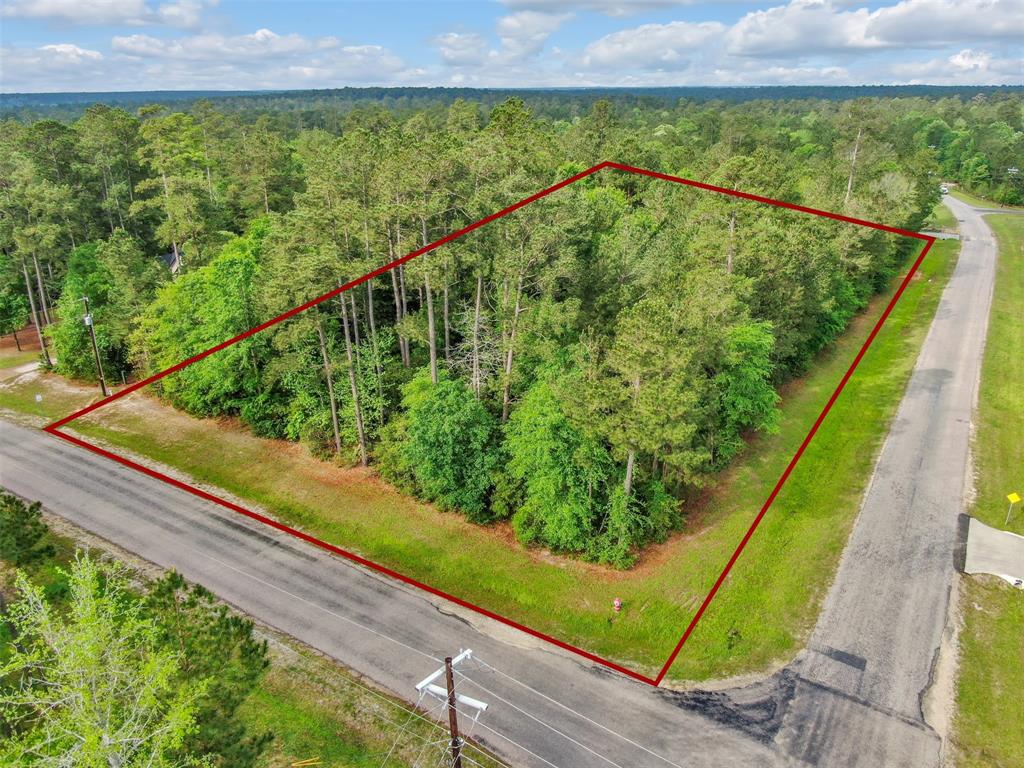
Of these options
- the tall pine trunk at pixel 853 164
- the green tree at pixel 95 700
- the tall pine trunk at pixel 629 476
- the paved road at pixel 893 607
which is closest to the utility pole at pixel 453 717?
the green tree at pixel 95 700

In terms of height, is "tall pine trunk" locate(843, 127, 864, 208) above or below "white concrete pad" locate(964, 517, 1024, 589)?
above

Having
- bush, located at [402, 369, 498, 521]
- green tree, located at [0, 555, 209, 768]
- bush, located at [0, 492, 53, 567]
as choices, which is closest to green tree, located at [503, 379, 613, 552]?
bush, located at [402, 369, 498, 521]

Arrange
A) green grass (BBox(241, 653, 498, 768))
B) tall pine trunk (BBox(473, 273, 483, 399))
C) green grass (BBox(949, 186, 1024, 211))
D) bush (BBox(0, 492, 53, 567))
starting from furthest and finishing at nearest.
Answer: green grass (BBox(949, 186, 1024, 211)) < tall pine trunk (BBox(473, 273, 483, 399)) < bush (BBox(0, 492, 53, 567)) < green grass (BBox(241, 653, 498, 768))

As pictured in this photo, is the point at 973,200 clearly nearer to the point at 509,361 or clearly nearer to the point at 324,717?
the point at 509,361

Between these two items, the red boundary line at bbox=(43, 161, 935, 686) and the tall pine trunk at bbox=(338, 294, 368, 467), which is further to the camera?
the tall pine trunk at bbox=(338, 294, 368, 467)

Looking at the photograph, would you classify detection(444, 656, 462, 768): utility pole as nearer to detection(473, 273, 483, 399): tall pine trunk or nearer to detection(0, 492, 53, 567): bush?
detection(0, 492, 53, 567): bush

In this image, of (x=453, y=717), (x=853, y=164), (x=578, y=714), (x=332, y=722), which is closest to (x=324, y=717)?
(x=332, y=722)

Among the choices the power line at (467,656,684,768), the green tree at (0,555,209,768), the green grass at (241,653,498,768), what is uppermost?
the green tree at (0,555,209,768)

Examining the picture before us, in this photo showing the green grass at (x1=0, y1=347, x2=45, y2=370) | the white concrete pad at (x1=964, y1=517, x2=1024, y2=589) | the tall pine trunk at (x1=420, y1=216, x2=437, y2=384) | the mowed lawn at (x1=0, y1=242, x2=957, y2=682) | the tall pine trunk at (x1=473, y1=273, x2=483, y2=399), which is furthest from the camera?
the green grass at (x1=0, y1=347, x2=45, y2=370)
